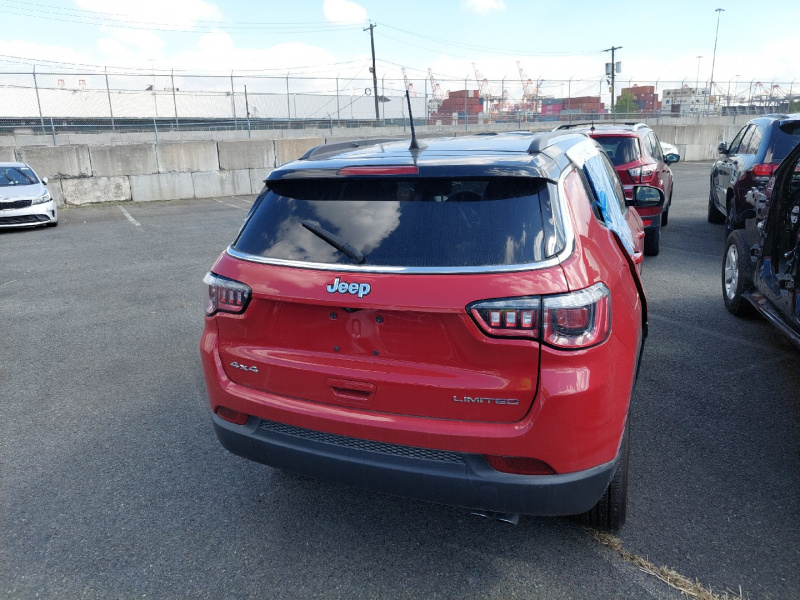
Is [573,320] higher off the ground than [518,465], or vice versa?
[573,320]

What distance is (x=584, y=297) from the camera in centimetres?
226

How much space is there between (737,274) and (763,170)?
2442mm

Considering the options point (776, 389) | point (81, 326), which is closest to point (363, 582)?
point (776, 389)

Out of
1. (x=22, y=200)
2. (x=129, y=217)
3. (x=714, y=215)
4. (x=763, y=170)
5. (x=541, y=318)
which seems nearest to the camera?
(x=541, y=318)

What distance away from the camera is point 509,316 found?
2227 millimetres

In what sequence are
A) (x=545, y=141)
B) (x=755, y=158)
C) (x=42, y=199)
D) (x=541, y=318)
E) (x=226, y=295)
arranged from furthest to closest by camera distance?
(x=42, y=199)
(x=755, y=158)
(x=545, y=141)
(x=226, y=295)
(x=541, y=318)

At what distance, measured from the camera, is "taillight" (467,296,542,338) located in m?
2.21

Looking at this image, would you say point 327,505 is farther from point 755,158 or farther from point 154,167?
point 154,167

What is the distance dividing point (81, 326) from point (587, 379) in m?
5.53

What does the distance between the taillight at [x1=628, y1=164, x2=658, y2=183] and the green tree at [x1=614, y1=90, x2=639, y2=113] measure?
31.3 meters

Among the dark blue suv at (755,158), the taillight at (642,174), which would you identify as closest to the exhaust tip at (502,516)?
the dark blue suv at (755,158)

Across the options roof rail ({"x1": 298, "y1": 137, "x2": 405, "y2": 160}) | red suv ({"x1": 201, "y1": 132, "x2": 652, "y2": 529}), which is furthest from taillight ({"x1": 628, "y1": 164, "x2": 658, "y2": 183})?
red suv ({"x1": 201, "y1": 132, "x2": 652, "y2": 529})

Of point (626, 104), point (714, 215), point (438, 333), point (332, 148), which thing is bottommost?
point (714, 215)

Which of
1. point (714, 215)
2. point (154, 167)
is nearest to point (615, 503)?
point (714, 215)
